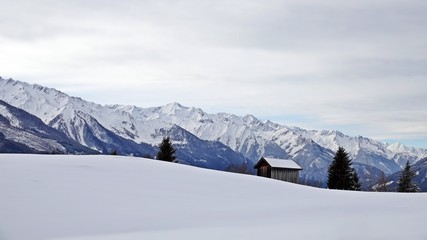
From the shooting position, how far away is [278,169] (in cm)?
5366

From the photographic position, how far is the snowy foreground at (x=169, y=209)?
8.31 metres

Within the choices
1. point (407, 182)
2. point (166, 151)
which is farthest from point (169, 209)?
point (407, 182)

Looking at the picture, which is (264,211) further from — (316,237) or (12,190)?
(12,190)

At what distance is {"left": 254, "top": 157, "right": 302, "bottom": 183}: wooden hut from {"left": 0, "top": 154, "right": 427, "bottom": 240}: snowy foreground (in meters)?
38.5

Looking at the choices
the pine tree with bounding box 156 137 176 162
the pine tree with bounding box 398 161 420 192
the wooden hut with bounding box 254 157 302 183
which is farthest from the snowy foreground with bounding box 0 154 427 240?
the pine tree with bounding box 398 161 420 192

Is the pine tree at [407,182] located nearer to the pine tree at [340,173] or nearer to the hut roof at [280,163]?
the pine tree at [340,173]

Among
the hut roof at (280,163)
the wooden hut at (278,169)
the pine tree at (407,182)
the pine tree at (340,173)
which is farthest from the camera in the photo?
the pine tree at (407,182)

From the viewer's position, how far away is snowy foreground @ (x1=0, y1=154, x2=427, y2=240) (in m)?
8.31

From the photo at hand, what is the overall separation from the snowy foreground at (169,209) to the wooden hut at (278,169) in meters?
38.5

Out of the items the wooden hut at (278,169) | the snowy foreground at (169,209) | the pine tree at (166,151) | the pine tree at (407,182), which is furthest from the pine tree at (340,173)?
the snowy foreground at (169,209)

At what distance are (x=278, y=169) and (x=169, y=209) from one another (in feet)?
146

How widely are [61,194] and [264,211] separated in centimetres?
502

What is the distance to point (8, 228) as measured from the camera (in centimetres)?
788

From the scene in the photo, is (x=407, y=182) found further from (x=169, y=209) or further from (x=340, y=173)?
(x=169, y=209)
